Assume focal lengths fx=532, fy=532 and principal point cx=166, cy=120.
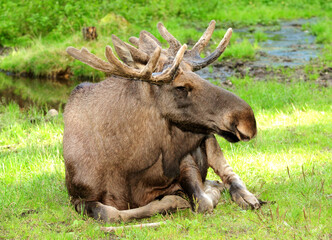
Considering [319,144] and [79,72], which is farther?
[79,72]

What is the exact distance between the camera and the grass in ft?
55.1

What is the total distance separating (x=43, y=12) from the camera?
2106 cm

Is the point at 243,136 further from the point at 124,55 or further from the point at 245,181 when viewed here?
the point at 245,181

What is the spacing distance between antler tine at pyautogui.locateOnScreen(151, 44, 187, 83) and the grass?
1055cm

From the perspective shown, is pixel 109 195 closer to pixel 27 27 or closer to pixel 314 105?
pixel 314 105

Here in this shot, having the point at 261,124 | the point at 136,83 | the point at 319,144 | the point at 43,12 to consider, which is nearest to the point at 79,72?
the point at 43,12

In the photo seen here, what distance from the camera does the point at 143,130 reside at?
518cm

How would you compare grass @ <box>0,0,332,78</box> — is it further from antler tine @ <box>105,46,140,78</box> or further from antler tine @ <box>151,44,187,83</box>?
antler tine @ <box>151,44,187,83</box>

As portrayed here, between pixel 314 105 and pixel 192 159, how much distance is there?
4415 millimetres

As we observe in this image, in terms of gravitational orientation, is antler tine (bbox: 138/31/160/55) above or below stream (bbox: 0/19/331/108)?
above

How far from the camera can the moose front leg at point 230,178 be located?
5566 mm

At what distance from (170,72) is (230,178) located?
1738 millimetres

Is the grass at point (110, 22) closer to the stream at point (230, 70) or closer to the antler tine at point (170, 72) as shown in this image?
the stream at point (230, 70)

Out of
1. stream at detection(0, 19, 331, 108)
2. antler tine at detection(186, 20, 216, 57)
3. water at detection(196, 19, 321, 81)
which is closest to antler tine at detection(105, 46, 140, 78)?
antler tine at detection(186, 20, 216, 57)
